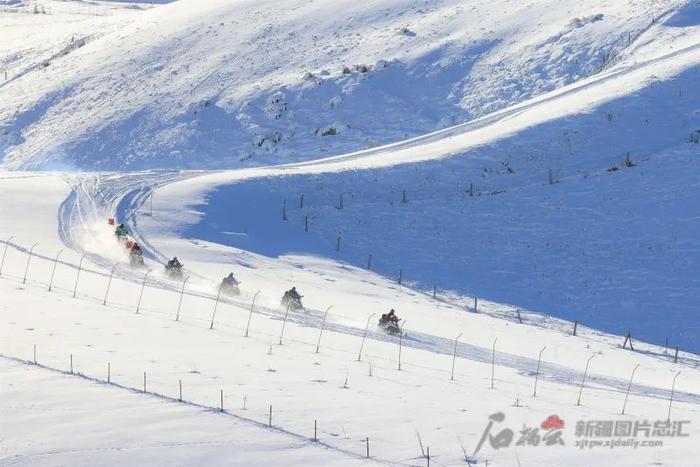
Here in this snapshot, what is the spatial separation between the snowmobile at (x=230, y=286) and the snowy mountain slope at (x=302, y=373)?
567 mm

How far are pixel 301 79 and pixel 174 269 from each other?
4171cm

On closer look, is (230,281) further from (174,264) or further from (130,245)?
(130,245)

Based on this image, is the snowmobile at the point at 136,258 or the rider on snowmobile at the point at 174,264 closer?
the rider on snowmobile at the point at 174,264

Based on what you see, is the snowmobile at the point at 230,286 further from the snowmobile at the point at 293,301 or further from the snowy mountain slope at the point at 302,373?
the snowmobile at the point at 293,301

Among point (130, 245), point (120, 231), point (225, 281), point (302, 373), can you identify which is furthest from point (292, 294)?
point (120, 231)

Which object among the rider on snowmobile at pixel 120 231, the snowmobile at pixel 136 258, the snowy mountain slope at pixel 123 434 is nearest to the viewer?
the snowy mountain slope at pixel 123 434

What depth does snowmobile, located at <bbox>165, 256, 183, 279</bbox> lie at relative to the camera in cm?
4672

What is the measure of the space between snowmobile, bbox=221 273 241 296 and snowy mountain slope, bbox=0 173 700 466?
57 centimetres

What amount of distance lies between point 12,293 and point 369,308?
42.4ft

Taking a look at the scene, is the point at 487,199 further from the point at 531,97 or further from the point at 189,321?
the point at 189,321

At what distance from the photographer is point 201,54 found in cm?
9375

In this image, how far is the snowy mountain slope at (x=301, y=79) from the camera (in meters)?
80.2

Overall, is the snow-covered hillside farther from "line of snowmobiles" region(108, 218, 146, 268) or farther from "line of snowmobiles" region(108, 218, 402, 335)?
"line of snowmobiles" region(108, 218, 146, 268)

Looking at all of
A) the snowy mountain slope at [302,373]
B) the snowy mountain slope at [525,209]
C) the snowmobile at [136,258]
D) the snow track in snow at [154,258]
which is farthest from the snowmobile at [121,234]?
the snowmobile at [136,258]
